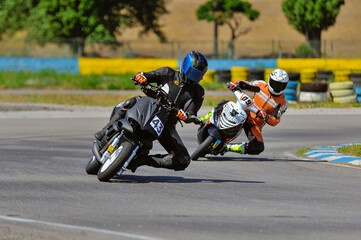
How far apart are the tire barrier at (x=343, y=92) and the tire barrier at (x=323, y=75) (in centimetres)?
565

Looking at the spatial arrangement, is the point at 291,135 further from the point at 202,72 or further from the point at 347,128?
the point at 202,72

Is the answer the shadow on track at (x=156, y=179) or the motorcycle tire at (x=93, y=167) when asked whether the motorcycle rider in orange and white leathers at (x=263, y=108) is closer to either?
the shadow on track at (x=156, y=179)

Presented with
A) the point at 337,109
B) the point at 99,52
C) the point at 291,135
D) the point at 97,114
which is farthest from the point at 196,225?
the point at 99,52

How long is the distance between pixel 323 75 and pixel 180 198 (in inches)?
920

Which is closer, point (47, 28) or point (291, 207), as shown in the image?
point (291, 207)

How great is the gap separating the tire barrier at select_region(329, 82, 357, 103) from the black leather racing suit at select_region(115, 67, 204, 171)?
51.8ft

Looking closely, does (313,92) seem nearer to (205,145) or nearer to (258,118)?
(258,118)

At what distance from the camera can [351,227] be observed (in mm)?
6844

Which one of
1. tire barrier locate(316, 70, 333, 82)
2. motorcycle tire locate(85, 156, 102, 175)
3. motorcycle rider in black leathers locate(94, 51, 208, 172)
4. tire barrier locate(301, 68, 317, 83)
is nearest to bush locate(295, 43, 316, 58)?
tire barrier locate(316, 70, 333, 82)

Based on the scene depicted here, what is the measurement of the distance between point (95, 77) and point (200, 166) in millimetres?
24376

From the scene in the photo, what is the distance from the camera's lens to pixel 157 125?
884 cm

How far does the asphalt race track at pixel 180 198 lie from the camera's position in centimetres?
647

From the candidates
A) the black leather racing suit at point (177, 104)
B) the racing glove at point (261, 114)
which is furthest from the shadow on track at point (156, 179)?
the racing glove at point (261, 114)

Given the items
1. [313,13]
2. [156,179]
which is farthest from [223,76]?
[156,179]
